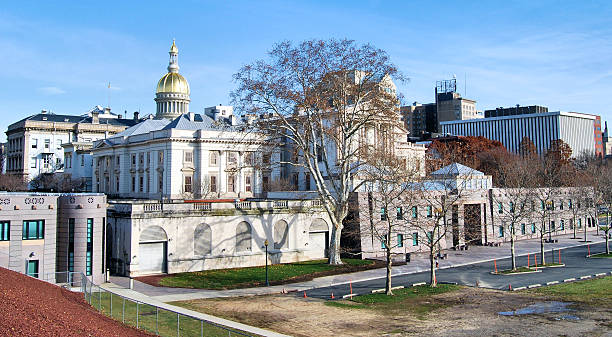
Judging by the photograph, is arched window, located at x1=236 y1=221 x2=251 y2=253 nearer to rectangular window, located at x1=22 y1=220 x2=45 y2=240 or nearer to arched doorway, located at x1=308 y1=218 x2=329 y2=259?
arched doorway, located at x1=308 y1=218 x2=329 y2=259

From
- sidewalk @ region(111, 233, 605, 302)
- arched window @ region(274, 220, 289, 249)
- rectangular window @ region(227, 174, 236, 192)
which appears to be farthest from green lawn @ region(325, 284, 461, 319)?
rectangular window @ region(227, 174, 236, 192)

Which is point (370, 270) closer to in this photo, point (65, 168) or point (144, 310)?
point (144, 310)

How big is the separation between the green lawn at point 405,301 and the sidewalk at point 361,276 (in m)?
5.99

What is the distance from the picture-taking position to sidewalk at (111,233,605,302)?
3575 centimetres

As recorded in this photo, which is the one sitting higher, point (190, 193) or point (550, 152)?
point (550, 152)

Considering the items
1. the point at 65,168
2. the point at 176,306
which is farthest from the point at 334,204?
the point at 65,168

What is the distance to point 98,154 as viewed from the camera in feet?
325

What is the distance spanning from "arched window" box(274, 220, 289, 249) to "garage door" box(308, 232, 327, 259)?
116 inches

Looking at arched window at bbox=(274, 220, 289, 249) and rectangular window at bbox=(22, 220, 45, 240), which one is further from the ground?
rectangular window at bbox=(22, 220, 45, 240)

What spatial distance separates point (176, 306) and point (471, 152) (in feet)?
307

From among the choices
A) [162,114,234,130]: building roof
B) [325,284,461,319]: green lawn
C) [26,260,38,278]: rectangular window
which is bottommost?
[325,284,461,319]: green lawn

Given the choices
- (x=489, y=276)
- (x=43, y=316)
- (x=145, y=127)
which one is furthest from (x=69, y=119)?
(x=43, y=316)

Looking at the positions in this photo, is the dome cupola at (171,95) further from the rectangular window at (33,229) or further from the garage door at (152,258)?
the rectangular window at (33,229)

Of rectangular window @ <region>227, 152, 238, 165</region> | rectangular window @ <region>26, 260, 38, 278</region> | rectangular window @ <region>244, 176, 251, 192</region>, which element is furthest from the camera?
rectangular window @ <region>244, 176, 251, 192</region>
